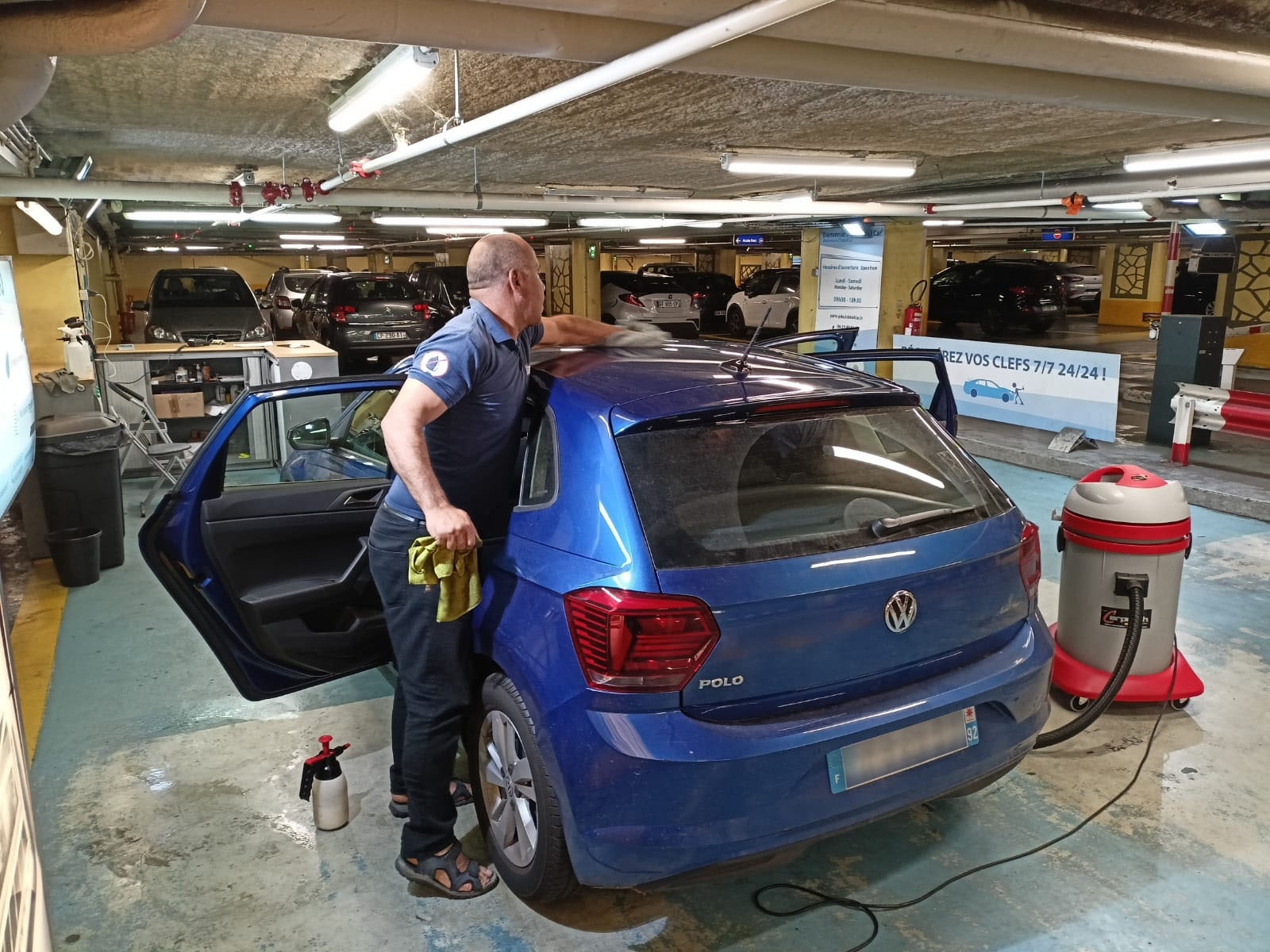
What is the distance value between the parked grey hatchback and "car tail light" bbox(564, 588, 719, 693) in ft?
34.7

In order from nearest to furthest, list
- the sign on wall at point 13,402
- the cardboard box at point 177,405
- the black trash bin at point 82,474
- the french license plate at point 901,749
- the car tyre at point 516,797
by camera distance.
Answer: the french license plate at point 901,749, the car tyre at point 516,797, the sign on wall at point 13,402, the black trash bin at point 82,474, the cardboard box at point 177,405

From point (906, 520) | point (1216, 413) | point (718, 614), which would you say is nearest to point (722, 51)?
point (906, 520)

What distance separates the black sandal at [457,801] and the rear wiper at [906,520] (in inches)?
63.2

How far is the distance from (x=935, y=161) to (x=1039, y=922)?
735 cm

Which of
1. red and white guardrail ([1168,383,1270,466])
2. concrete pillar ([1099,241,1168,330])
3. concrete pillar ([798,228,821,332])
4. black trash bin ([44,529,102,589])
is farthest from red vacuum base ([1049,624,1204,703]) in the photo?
concrete pillar ([1099,241,1168,330])

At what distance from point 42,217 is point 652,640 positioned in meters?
8.71

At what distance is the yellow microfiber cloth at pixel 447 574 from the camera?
7.91ft

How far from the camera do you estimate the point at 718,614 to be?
2121 mm

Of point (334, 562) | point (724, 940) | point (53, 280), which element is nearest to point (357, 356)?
point (53, 280)

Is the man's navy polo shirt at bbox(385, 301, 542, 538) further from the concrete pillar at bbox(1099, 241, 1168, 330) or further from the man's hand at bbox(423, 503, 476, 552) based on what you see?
the concrete pillar at bbox(1099, 241, 1168, 330)

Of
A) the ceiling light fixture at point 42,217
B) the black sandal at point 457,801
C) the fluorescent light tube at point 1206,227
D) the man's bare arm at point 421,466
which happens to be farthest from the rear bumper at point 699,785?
the fluorescent light tube at point 1206,227

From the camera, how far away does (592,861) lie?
7.14 feet

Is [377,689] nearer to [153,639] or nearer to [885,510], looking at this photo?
[153,639]

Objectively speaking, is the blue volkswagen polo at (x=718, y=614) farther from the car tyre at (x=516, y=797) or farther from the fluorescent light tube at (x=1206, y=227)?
the fluorescent light tube at (x=1206, y=227)
